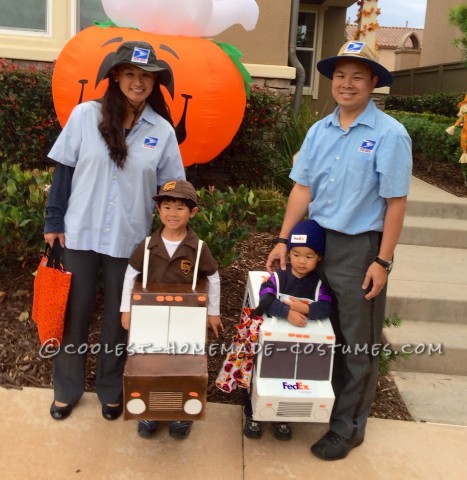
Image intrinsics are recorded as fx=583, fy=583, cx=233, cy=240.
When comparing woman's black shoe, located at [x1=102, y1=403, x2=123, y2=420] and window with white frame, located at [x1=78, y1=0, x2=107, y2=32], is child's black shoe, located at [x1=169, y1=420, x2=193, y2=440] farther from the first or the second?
window with white frame, located at [x1=78, y1=0, x2=107, y2=32]

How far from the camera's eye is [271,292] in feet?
9.45

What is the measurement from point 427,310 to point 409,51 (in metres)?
27.8

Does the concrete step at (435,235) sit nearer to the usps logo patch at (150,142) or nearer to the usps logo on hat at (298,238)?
the usps logo on hat at (298,238)

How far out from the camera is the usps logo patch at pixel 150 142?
2.85 metres

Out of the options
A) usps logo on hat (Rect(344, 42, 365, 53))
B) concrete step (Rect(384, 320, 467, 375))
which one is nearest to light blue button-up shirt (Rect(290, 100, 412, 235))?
usps logo on hat (Rect(344, 42, 365, 53))

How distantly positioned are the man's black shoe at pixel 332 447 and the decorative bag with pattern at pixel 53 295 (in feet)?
4.70

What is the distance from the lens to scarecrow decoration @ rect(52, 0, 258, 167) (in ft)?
15.0

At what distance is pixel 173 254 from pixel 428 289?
259cm

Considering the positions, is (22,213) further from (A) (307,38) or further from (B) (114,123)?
(A) (307,38)

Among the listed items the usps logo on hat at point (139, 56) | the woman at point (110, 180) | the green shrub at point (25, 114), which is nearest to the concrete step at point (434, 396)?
the woman at point (110, 180)

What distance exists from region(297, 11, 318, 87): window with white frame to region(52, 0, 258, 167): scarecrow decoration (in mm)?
8081

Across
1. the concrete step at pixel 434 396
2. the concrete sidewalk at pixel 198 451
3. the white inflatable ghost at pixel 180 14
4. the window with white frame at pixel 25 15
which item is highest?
Answer: the window with white frame at pixel 25 15

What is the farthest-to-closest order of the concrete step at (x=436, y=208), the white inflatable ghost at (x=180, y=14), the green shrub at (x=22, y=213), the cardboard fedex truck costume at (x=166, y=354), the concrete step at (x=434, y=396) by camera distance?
the concrete step at (x=436, y=208) → the white inflatable ghost at (x=180, y=14) → the green shrub at (x=22, y=213) → the concrete step at (x=434, y=396) → the cardboard fedex truck costume at (x=166, y=354)

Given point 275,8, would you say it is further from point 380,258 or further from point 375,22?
point 380,258
